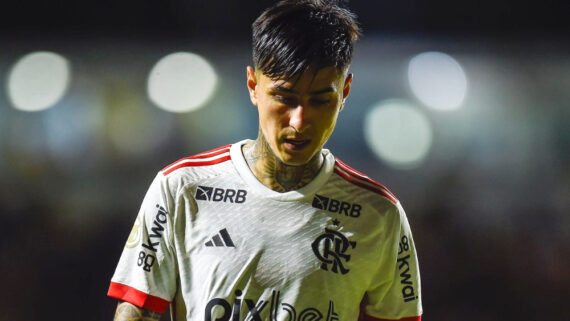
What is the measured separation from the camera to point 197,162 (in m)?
1.02

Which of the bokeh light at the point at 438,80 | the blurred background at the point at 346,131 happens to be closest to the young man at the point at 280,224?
the blurred background at the point at 346,131

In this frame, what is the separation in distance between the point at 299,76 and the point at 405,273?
1.60 ft

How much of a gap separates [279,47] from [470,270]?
3.00 meters

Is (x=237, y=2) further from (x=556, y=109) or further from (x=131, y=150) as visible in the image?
(x=556, y=109)

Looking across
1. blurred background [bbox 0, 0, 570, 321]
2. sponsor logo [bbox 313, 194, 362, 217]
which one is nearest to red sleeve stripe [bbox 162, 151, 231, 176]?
sponsor logo [bbox 313, 194, 362, 217]

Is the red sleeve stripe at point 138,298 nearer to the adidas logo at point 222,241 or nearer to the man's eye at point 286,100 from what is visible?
the adidas logo at point 222,241

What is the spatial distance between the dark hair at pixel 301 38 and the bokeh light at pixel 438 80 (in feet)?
9.69

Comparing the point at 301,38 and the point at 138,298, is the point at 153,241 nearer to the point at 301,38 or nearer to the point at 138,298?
the point at 138,298

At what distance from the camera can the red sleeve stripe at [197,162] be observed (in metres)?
1.00

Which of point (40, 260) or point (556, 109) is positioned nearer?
point (40, 260)

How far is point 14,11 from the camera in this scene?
3.39 meters

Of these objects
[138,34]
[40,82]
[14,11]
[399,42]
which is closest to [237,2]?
[138,34]

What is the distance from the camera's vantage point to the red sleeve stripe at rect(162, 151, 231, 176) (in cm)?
100

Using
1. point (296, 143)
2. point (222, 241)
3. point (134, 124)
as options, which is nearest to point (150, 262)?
point (222, 241)
